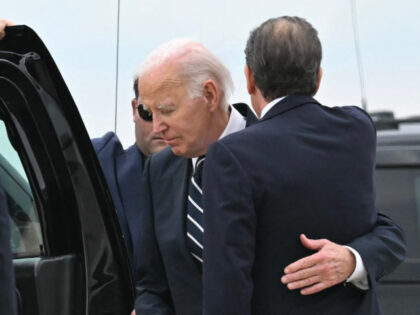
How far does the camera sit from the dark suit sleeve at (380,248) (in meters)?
2.30

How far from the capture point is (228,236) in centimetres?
216

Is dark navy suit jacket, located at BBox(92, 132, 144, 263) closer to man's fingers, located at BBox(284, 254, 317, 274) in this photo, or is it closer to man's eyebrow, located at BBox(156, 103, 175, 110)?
man's eyebrow, located at BBox(156, 103, 175, 110)

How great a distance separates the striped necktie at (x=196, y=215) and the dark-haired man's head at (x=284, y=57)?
347 millimetres

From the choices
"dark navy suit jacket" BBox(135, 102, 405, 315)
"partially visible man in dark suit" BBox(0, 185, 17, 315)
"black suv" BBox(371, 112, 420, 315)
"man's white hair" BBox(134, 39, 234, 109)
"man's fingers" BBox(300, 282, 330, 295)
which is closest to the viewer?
"partially visible man in dark suit" BBox(0, 185, 17, 315)

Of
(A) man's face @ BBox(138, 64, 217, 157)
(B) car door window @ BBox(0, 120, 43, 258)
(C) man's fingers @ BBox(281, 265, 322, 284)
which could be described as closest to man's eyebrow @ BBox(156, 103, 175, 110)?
(A) man's face @ BBox(138, 64, 217, 157)

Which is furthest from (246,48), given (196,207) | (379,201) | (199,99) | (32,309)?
(379,201)

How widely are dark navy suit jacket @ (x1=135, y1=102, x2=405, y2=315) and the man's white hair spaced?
0.14 metres

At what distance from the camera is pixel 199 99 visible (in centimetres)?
256

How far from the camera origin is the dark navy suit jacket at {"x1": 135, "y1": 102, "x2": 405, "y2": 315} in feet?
8.05

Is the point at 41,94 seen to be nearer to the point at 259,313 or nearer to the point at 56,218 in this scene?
Result: the point at 56,218

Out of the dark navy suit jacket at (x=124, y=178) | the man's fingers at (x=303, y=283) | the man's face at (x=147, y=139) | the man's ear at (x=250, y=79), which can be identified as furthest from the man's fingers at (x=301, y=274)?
the man's face at (x=147, y=139)

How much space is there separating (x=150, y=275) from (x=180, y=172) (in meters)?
0.27

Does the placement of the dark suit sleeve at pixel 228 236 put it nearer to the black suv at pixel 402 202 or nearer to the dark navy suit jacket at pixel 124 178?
the dark navy suit jacket at pixel 124 178

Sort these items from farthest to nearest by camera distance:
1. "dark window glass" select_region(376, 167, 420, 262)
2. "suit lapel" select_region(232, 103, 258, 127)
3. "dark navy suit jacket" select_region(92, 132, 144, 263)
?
"dark window glass" select_region(376, 167, 420, 262) < "dark navy suit jacket" select_region(92, 132, 144, 263) < "suit lapel" select_region(232, 103, 258, 127)
